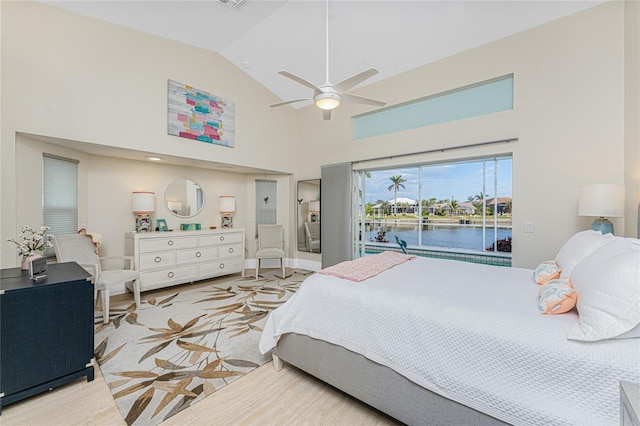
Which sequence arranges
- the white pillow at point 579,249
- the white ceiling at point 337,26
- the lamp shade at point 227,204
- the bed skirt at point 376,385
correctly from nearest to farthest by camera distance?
1. the bed skirt at point 376,385
2. the white pillow at point 579,249
3. the white ceiling at point 337,26
4. the lamp shade at point 227,204

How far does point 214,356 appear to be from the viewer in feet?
7.69

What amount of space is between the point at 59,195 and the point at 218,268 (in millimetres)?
2344

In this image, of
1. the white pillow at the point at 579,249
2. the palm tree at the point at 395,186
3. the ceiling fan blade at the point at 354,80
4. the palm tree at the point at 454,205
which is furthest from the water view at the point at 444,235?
the ceiling fan blade at the point at 354,80

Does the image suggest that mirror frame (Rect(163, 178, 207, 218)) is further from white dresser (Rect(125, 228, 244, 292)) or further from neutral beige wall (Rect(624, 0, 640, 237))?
neutral beige wall (Rect(624, 0, 640, 237))

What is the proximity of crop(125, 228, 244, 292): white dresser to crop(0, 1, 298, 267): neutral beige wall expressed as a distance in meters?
0.91

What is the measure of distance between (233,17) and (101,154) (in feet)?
8.84

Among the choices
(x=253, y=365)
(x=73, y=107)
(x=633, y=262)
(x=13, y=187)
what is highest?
(x=73, y=107)

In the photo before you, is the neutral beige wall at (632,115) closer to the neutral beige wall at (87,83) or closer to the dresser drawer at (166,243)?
the neutral beige wall at (87,83)

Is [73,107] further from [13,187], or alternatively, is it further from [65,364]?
[65,364]

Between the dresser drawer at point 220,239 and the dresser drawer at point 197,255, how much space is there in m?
0.10

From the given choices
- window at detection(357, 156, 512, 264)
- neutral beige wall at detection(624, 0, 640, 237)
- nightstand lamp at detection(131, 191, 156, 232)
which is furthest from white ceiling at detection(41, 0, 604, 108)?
nightstand lamp at detection(131, 191, 156, 232)

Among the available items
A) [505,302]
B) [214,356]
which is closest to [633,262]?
[505,302]

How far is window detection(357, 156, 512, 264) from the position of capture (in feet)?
17.8

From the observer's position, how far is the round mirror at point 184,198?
4.70 metres
